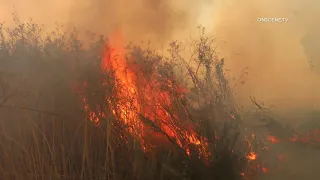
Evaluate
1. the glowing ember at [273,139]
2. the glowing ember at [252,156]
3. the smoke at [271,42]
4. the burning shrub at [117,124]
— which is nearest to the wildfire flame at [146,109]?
the burning shrub at [117,124]

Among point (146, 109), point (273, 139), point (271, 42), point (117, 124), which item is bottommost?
point (273, 139)

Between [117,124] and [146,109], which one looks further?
[146,109]

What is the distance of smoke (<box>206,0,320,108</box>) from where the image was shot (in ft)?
24.6

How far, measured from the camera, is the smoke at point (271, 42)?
749 centimetres

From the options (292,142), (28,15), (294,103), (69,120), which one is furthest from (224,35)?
(69,120)

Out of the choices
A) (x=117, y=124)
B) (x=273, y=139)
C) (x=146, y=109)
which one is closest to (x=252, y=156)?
(x=273, y=139)

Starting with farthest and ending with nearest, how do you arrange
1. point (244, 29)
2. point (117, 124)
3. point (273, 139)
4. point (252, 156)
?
point (244, 29) < point (273, 139) < point (252, 156) < point (117, 124)

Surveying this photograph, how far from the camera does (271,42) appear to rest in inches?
318

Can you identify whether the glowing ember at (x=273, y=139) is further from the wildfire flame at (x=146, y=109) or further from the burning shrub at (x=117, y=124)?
the wildfire flame at (x=146, y=109)

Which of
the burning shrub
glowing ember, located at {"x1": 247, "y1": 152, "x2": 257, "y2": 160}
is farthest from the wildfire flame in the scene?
glowing ember, located at {"x1": 247, "y1": 152, "x2": 257, "y2": 160}

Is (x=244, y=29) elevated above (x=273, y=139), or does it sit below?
above

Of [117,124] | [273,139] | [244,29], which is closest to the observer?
[117,124]

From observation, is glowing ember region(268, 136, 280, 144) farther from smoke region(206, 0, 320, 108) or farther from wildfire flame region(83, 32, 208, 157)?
smoke region(206, 0, 320, 108)

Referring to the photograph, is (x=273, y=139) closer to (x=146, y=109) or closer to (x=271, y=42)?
(x=146, y=109)
